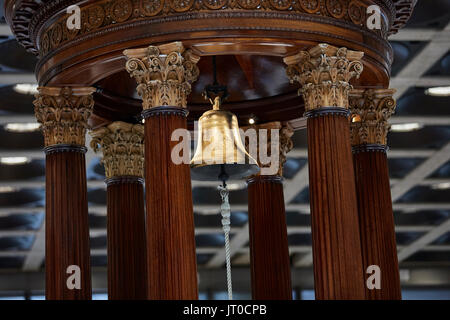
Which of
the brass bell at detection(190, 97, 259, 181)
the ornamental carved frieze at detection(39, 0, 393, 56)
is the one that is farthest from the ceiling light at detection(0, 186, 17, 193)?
the brass bell at detection(190, 97, 259, 181)

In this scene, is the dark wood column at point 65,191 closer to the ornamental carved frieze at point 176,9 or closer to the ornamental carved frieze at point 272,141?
the ornamental carved frieze at point 176,9

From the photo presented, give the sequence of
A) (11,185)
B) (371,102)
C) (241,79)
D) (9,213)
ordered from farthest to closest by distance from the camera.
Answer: (9,213), (11,185), (241,79), (371,102)

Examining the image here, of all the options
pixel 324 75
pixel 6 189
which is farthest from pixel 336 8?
pixel 6 189

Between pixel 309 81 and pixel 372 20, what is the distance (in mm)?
2066

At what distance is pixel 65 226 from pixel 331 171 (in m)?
5.83

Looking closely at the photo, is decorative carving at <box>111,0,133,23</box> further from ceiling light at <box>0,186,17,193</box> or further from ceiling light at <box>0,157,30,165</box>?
ceiling light at <box>0,186,17,193</box>

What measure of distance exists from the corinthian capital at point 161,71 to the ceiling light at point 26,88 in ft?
49.2

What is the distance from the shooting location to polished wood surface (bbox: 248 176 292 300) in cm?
2345

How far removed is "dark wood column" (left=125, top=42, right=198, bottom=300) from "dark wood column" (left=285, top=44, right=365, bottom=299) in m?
2.35

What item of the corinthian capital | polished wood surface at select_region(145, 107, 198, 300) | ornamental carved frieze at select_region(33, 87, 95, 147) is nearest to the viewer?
polished wood surface at select_region(145, 107, 198, 300)

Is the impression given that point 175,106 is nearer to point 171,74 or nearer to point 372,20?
point 171,74

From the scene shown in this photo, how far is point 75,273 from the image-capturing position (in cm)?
1997

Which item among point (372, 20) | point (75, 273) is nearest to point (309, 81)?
point (372, 20)

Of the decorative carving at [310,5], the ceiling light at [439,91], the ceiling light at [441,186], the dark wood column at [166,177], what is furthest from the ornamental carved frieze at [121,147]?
the ceiling light at [441,186]
